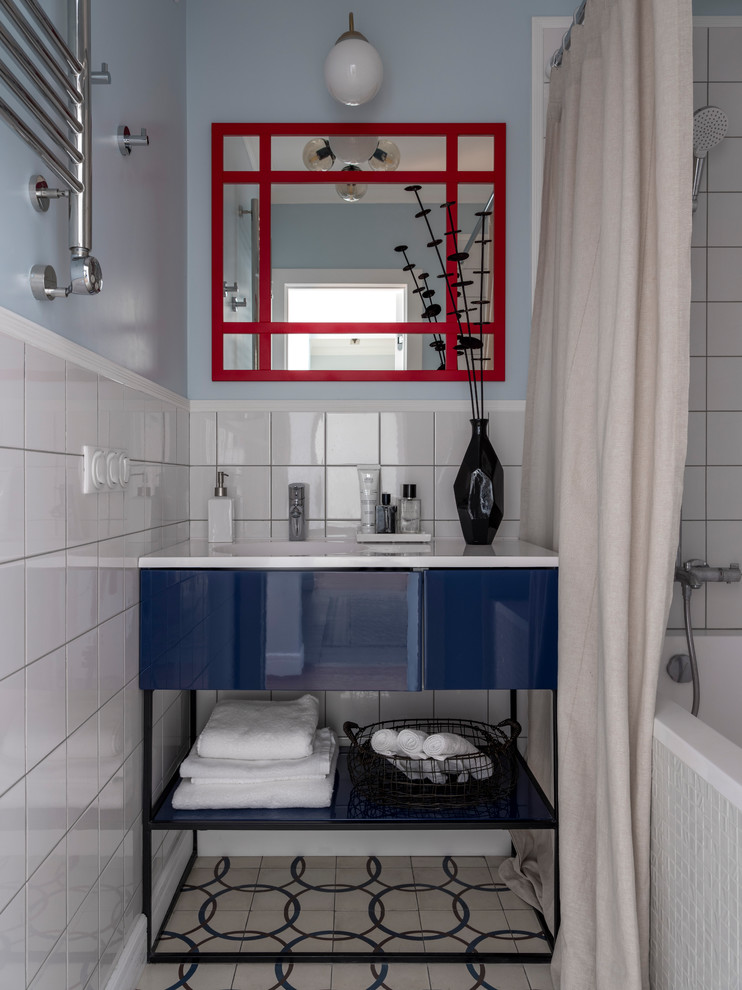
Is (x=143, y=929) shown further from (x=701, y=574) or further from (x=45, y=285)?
(x=701, y=574)

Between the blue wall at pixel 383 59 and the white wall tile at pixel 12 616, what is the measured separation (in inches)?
55.0

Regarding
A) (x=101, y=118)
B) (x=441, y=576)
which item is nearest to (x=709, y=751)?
(x=441, y=576)

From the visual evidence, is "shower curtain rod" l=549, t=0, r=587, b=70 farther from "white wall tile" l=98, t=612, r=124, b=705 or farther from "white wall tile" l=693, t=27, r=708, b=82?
"white wall tile" l=98, t=612, r=124, b=705

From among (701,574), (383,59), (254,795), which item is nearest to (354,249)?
(383,59)

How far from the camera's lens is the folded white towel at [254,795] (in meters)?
1.64

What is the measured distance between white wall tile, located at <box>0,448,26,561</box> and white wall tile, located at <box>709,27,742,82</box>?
2.25 m

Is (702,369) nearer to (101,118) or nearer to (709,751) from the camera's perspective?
(709,751)

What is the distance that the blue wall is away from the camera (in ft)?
6.99

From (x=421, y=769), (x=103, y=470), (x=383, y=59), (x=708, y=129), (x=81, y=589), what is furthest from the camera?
(x=383, y=59)

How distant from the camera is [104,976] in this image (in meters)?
1.39

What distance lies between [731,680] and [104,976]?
175cm

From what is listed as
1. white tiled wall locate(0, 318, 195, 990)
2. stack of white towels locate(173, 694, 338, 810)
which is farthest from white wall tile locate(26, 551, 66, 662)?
stack of white towels locate(173, 694, 338, 810)

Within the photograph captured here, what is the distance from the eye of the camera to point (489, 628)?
5.22 feet

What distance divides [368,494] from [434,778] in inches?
30.4
